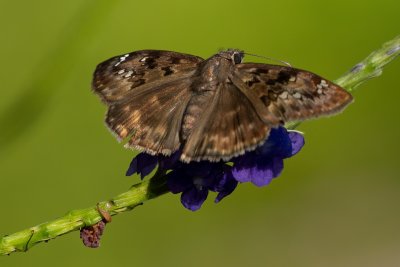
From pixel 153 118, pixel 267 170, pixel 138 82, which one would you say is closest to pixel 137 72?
pixel 138 82

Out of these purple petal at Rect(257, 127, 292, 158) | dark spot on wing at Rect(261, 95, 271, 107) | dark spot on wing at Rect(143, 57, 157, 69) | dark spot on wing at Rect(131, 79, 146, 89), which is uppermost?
dark spot on wing at Rect(261, 95, 271, 107)

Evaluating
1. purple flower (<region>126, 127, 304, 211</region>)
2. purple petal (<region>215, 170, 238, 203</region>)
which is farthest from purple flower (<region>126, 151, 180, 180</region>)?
purple petal (<region>215, 170, 238, 203</region>)

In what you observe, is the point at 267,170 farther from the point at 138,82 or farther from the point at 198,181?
the point at 138,82

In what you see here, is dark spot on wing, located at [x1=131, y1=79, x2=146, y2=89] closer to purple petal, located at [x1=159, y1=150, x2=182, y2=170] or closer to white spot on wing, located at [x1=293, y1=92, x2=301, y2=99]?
purple petal, located at [x1=159, y1=150, x2=182, y2=170]

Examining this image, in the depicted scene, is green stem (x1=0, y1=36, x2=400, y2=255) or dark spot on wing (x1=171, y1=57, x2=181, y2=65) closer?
green stem (x1=0, y1=36, x2=400, y2=255)

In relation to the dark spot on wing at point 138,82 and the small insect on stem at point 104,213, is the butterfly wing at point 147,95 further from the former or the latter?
the small insect on stem at point 104,213

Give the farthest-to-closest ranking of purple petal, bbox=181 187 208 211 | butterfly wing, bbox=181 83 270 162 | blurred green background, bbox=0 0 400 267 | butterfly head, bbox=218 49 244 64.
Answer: blurred green background, bbox=0 0 400 267 < butterfly head, bbox=218 49 244 64 < purple petal, bbox=181 187 208 211 < butterfly wing, bbox=181 83 270 162

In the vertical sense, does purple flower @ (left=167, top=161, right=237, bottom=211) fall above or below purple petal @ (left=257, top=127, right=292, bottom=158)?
below

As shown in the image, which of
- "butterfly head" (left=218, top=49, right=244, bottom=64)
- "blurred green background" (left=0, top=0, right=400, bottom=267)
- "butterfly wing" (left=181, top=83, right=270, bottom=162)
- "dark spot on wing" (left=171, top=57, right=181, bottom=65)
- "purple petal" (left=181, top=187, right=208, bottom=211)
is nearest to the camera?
"butterfly wing" (left=181, top=83, right=270, bottom=162)
